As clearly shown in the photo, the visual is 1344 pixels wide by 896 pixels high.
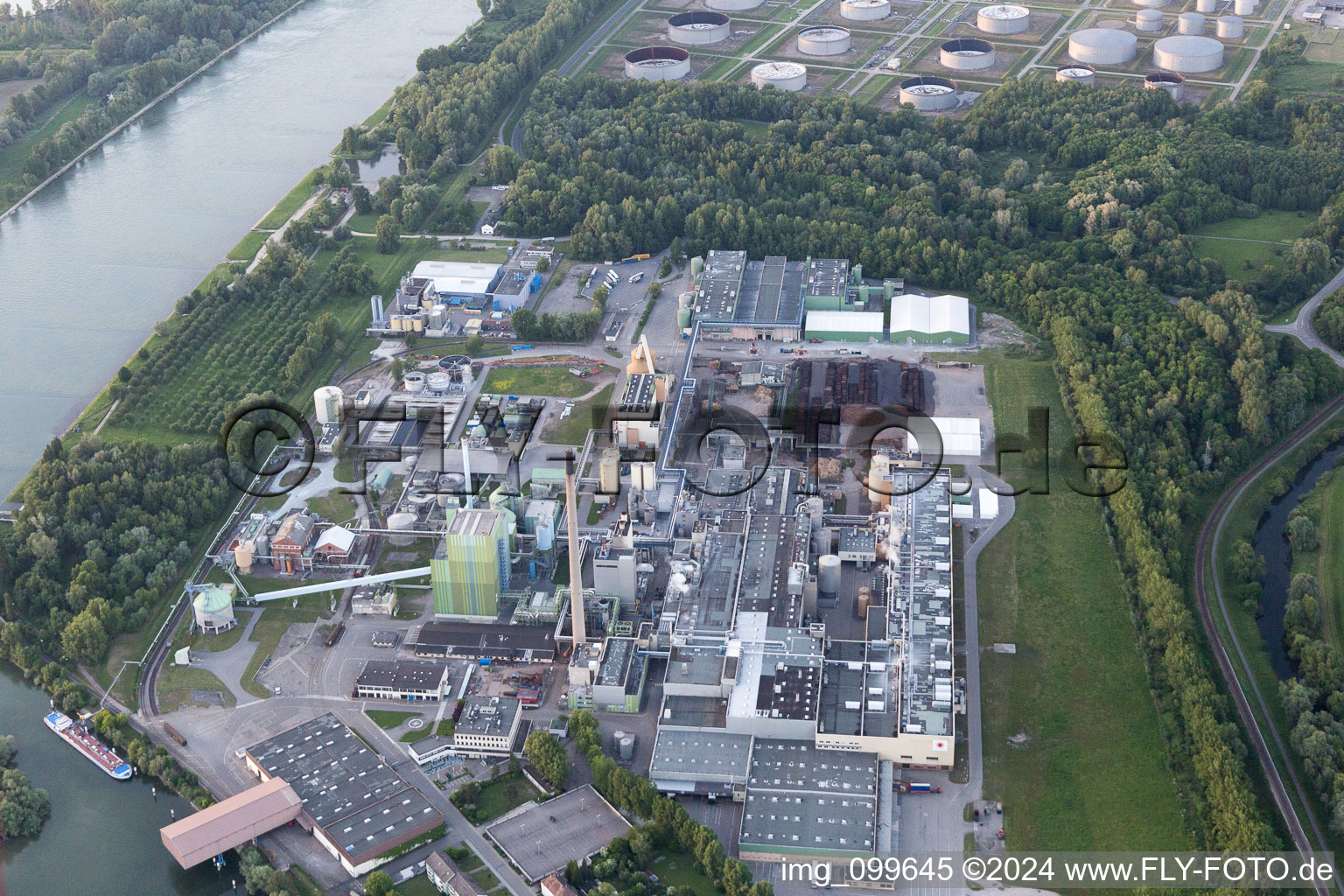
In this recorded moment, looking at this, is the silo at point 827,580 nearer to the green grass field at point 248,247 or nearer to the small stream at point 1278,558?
the small stream at point 1278,558

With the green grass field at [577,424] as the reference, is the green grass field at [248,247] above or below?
above

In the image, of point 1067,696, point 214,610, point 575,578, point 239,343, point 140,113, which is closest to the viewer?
point 1067,696

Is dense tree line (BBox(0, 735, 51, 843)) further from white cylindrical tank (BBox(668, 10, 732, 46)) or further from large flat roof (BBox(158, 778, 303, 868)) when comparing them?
white cylindrical tank (BBox(668, 10, 732, 46))

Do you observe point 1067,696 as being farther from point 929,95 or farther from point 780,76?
point 780,76

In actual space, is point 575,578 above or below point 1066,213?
above

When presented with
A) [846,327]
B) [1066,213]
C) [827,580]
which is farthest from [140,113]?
[827,580]

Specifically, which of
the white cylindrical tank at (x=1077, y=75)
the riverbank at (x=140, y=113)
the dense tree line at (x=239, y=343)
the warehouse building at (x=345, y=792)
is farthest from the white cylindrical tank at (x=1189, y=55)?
the warehouse building at (x=345, y=792)

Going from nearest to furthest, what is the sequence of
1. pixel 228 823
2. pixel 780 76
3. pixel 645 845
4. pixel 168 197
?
pixel 645 845 < pixel 228 823 < pixel 168 197 < pixel 780 76

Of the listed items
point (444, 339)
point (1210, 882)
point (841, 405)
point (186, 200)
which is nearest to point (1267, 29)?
point (841, 405)

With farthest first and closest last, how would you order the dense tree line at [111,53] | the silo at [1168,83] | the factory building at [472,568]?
the dense tree line at [111,53] < the silo at [1168,83] < the factory building at [472,568]
